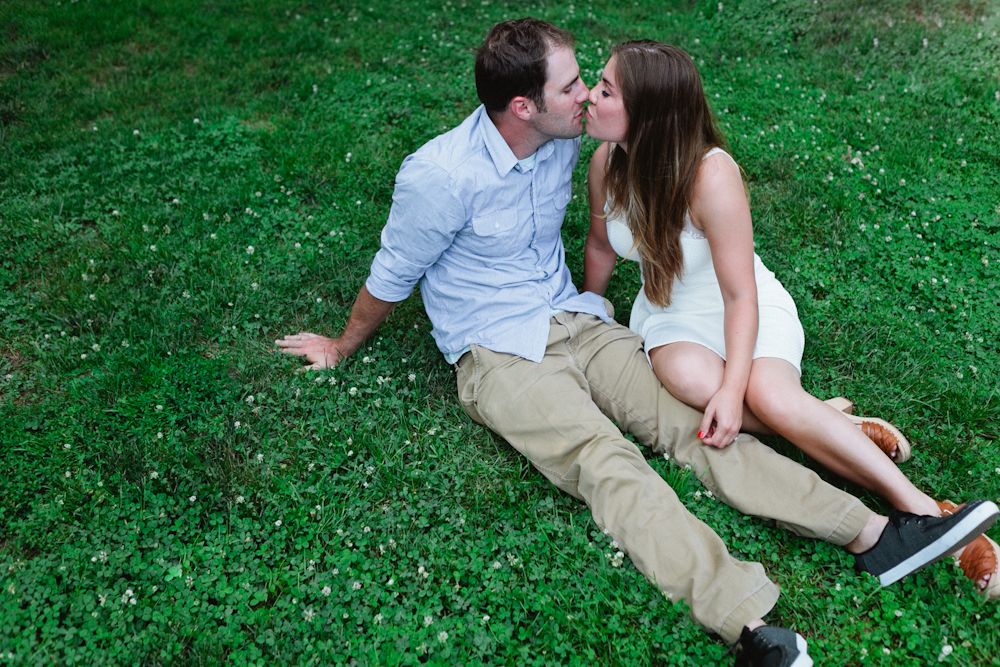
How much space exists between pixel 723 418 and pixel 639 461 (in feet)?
1.37

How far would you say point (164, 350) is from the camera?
443cm

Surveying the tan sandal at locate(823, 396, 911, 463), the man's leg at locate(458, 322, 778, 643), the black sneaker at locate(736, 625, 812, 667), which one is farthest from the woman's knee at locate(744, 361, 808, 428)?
the black sneaker at locate(736, 625, 812, 667)

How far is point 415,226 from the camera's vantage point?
3826mm

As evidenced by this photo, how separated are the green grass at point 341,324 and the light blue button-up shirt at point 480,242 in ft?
1.66

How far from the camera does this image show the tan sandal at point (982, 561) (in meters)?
3.25

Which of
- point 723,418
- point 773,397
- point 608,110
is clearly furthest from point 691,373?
point 608,110

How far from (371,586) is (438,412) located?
1.06 m

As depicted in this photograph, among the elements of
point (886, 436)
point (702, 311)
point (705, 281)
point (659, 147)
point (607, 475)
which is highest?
point (659, 147)

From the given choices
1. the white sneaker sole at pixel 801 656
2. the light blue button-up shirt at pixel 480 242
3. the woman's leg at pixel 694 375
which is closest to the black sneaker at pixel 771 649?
the white sneaker sole at pixel 801 656

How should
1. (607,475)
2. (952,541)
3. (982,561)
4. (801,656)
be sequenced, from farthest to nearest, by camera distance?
1. (607,475)
2. (982,561)
3. (952,541)
4. (801,656)

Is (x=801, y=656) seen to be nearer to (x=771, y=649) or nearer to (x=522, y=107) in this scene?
(x=771, y=649)

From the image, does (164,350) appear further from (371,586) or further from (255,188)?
(371,586)

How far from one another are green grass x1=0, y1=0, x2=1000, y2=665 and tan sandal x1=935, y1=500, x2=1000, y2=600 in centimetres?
6

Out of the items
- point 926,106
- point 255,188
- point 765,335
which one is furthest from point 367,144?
point 926,106
